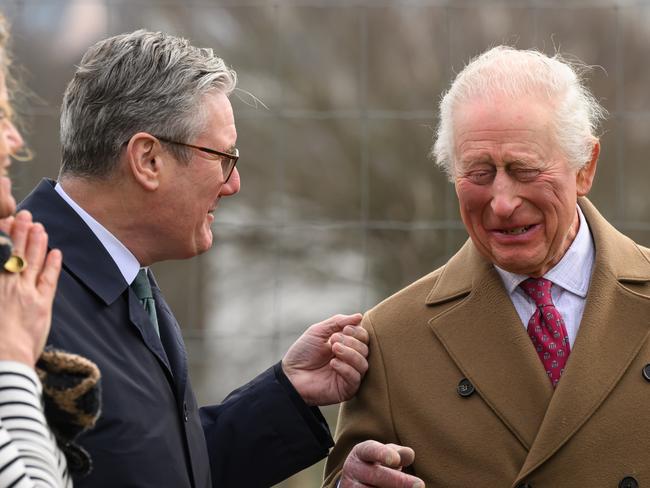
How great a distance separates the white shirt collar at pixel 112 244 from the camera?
11.9 ft

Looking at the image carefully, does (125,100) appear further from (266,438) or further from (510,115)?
(266,438)

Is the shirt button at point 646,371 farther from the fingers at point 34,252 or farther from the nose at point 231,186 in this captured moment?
the fingers at point 34,252

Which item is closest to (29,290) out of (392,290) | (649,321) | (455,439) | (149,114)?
(149,114)

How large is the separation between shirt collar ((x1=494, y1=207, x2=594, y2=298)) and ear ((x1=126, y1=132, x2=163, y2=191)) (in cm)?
112

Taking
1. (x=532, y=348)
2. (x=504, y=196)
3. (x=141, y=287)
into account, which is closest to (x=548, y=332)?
(x=532, y=348)

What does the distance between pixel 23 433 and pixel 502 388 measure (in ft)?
5.38

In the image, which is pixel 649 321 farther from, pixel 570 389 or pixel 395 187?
pixel 395 187

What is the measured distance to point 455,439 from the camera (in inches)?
152

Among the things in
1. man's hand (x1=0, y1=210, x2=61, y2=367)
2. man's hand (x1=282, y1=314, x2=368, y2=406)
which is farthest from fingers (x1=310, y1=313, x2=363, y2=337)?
man's hand (x1=0, y1=210, x2=61, y2=367)

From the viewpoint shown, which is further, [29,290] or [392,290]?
[392,290]

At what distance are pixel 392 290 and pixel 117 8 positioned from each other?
3.99 m

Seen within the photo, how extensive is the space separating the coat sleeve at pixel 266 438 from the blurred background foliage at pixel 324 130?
29.5 feet

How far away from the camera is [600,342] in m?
3.84

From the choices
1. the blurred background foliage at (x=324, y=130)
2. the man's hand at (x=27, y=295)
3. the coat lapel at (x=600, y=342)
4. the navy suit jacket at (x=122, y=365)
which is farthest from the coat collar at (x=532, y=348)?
the blurred background foliage at (x=324, y=130)
